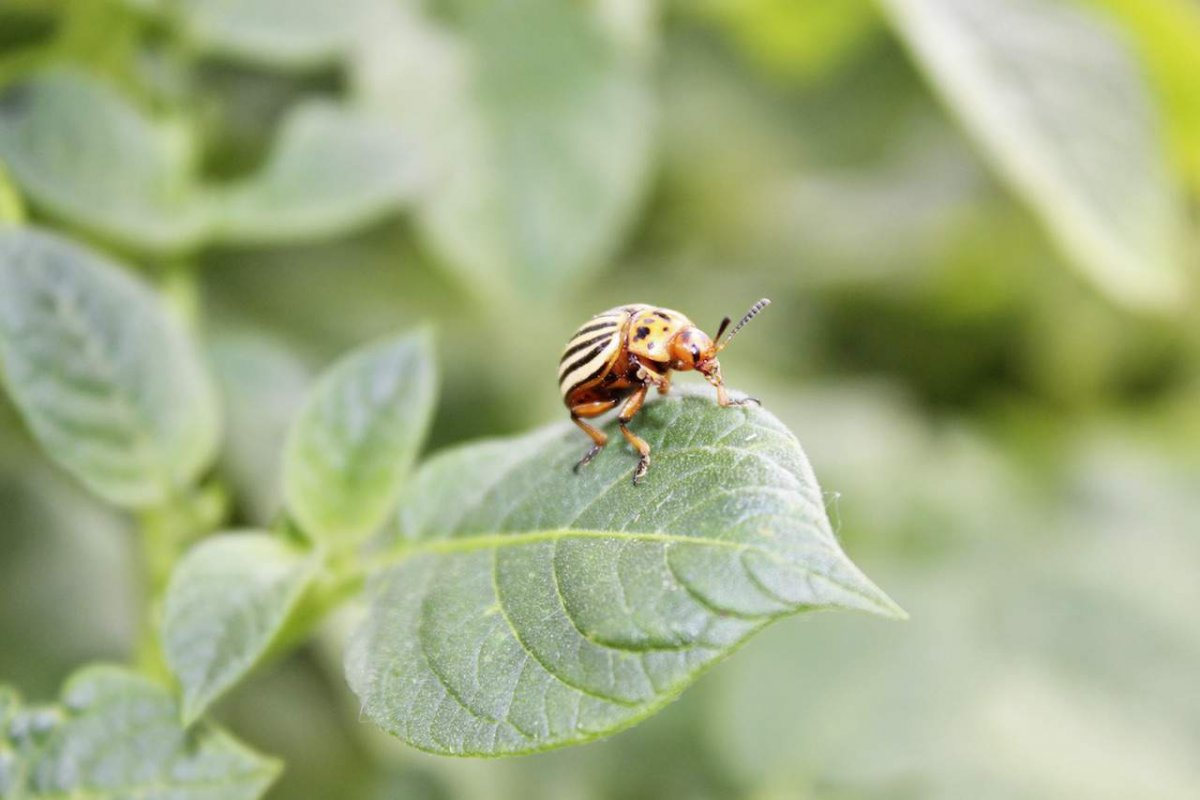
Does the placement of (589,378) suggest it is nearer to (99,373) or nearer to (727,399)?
(727,399)

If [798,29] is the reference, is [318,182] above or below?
below

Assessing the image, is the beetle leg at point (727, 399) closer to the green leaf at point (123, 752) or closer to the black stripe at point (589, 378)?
the black stripe at point (589, 378)

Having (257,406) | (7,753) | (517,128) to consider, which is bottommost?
(7,753)

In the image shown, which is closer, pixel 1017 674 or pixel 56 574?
pixel 56 574

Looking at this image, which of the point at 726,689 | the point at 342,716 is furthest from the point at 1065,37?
the point at 342,716

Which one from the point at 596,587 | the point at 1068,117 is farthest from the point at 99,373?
the point at 1068,117

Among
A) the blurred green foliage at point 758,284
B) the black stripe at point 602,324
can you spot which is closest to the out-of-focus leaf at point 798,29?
the blurred green foliage at point 758,284

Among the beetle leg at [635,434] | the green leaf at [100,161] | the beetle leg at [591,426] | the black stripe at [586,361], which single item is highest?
the green leaf at [100,161]

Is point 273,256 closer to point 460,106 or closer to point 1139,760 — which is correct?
point 460,106

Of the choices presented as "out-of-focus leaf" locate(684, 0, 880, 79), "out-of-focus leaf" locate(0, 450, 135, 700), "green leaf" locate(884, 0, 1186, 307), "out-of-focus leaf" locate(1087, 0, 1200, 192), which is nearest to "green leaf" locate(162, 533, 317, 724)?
"out-of-focus leaf" locate(0, 450, 135, 700)
